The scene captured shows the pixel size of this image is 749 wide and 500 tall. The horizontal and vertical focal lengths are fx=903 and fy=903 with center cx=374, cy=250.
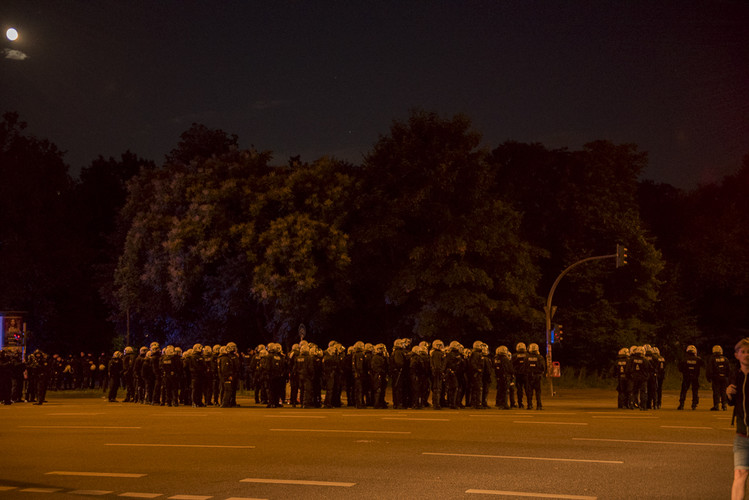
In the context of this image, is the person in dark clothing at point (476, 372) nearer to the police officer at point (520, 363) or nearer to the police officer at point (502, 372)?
the police officer at point (502, 372)

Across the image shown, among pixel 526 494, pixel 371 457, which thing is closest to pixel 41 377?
pixel 371 457

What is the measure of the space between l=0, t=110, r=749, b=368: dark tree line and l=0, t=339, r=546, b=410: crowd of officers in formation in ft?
35.4

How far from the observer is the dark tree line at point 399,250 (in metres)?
43.8

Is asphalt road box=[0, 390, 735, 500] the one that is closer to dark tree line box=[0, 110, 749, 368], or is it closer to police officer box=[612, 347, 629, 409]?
police officer box=[612, 347, 629, 409]

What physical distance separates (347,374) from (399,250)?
54.5ft

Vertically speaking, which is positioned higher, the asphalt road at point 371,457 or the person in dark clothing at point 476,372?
the person in dark clothing at point 476,372

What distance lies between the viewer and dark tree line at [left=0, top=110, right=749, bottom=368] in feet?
144

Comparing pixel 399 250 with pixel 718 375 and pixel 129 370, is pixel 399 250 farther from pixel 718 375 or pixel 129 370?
pixel 718 375

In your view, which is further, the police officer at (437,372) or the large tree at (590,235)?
the large tree at (590,235)

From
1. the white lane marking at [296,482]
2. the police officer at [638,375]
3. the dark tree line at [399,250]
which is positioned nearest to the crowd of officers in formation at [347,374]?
the police officer at [638,375]

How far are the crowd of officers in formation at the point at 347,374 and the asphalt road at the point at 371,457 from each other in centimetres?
501

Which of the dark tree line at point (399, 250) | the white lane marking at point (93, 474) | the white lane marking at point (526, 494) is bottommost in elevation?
the white lane marking at point (93, 474)

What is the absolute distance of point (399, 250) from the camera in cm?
4612

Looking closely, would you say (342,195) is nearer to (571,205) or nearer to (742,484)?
(571,205)
